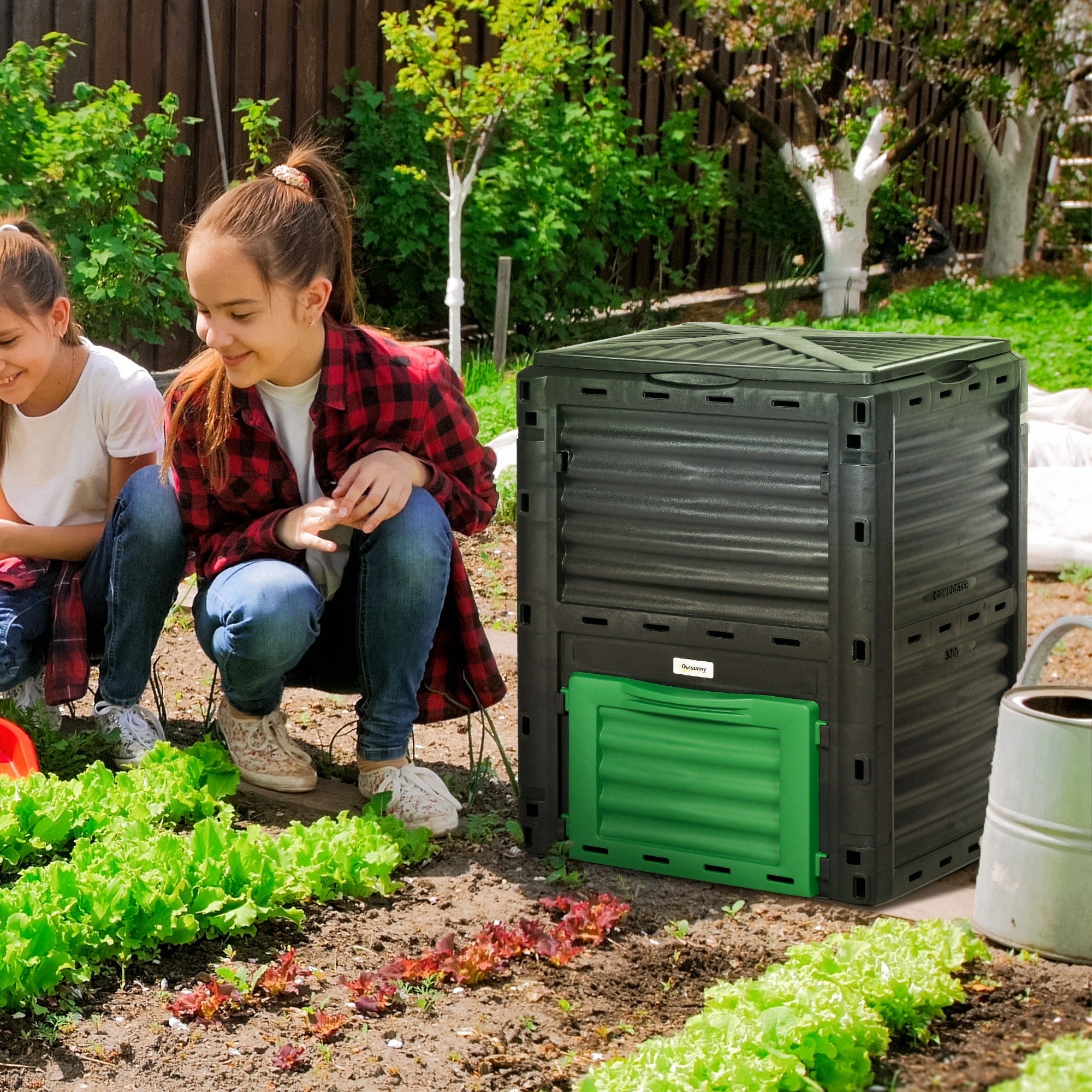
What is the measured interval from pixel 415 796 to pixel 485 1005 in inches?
27.8

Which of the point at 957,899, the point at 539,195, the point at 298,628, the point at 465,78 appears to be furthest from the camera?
the point at 539,195

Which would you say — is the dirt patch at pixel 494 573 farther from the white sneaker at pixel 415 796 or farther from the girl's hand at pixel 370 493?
the girl's hand at pixel 370 493

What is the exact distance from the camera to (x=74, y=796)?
281 centimetres

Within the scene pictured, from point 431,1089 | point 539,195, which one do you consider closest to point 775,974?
point 431,1089

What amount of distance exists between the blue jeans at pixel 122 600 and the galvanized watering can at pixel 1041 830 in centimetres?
165

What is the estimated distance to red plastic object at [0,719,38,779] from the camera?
300 cm

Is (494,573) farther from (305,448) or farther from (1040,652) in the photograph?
(1040,652)

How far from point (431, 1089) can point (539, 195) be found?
6.66m

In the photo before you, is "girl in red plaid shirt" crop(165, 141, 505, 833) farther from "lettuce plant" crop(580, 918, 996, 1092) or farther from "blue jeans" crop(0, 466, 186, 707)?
"lettuce plant" crop(580, 918, 996, 1092)

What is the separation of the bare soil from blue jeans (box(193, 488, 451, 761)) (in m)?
0.29

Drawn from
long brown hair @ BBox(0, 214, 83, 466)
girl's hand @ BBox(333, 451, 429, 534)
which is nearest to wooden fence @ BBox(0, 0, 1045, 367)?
long brown hair @ BBox(0, 214, 83, 466)

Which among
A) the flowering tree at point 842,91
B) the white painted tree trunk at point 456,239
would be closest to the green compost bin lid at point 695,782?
the white painted tree trunk at point 456,239

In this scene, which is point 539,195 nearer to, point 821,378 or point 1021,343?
point 1021,343

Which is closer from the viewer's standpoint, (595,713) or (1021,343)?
(595,713)
